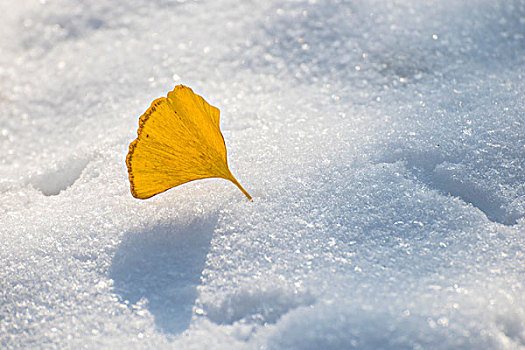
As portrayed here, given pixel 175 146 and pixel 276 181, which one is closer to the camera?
pixel 175 146

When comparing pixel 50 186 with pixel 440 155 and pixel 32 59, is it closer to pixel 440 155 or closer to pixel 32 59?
pixel 32 59

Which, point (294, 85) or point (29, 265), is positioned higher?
point (294, 85)

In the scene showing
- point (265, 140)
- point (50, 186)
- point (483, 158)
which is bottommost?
point (50, 186)

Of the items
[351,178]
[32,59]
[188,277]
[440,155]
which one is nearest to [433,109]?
[440,155]
